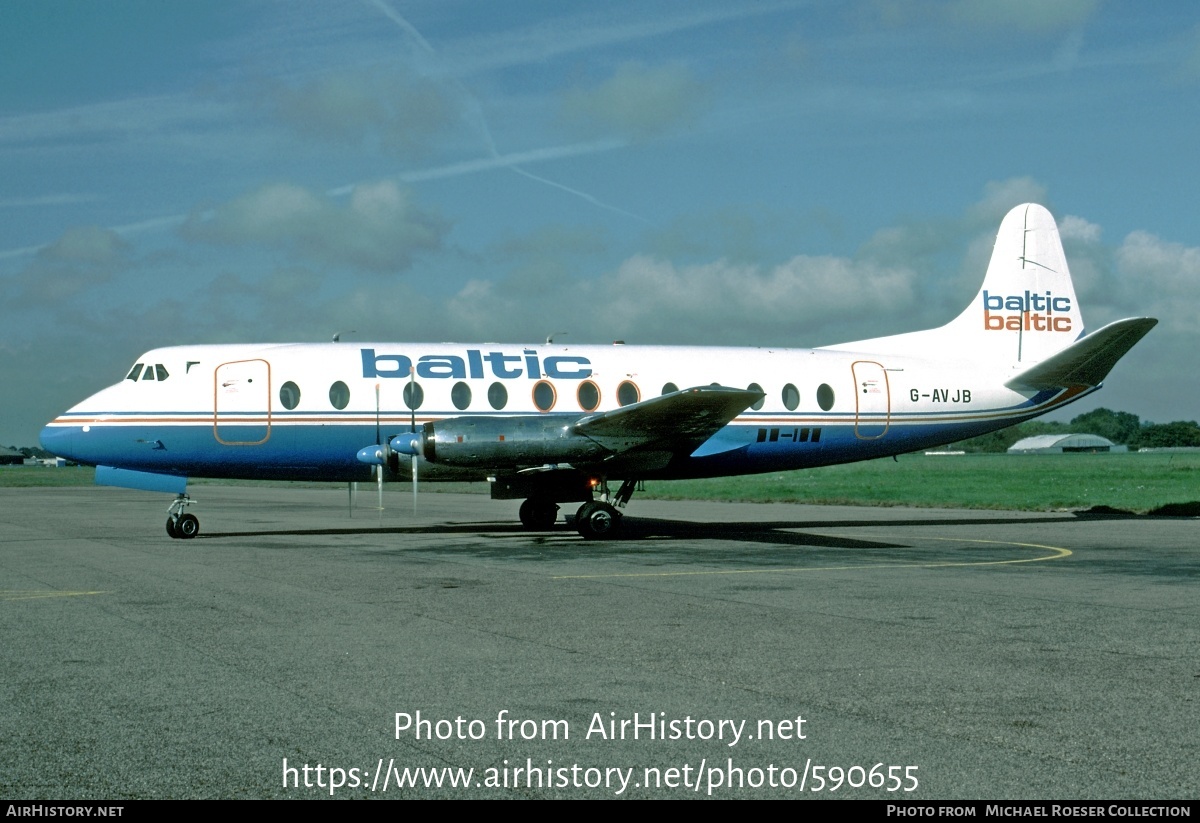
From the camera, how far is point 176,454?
22.6 m

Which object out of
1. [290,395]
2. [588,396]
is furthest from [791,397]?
[290,395]

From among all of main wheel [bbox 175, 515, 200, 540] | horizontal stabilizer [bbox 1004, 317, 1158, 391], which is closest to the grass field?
horizontal stabilizer [bbox 1004, 317, 1158, 391]

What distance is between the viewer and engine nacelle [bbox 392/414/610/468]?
68.1 ft

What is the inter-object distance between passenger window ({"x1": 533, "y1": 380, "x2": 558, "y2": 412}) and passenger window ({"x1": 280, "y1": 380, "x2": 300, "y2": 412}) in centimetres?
485

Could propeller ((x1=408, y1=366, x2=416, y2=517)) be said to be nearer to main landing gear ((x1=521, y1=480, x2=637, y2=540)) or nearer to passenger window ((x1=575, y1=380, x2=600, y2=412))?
passenger window ((x1=575, y1=380, x2=600, y2=412))

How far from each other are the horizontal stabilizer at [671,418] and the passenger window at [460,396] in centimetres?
316

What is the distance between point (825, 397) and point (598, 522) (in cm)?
675

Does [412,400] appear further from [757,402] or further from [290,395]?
[757,402]

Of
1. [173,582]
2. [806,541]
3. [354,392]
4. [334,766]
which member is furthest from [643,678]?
[354,392]

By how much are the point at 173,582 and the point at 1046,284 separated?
74.7 ft

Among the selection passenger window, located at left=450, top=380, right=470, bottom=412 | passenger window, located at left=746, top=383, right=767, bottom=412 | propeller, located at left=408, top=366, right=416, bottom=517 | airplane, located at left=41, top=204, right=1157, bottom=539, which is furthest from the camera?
passenger window, located at left=746, top=383, right=767, bottom=412

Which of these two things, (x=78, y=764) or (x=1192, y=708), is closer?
(x=78, y=764)
